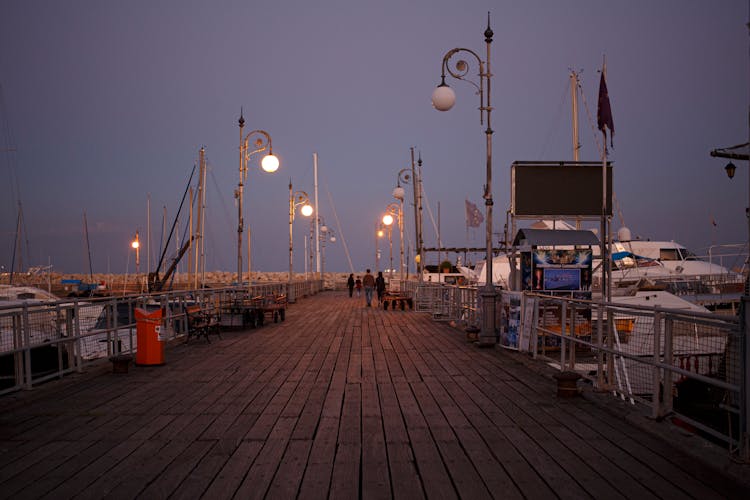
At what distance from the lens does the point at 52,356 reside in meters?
11.9

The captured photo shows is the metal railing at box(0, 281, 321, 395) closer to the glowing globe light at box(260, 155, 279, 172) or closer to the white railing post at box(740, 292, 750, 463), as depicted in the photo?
the glowing globe light at box(260, 155, 279, 172)

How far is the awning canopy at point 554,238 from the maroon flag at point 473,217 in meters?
19.4

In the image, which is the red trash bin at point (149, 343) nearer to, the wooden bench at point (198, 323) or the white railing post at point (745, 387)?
the wooden bench at point (198, 323)

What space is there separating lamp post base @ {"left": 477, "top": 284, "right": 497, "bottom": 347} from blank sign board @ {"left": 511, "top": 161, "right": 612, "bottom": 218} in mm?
2421

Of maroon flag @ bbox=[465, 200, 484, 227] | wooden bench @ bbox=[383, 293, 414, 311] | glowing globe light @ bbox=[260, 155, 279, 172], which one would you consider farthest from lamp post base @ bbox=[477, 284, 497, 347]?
maroon flag @ bbox=[465, 200, 484, 227]

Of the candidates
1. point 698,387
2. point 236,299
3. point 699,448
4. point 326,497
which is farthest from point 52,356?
point 698,387

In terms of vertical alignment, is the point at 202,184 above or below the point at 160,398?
above

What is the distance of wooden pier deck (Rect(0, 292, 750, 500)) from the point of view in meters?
4.25

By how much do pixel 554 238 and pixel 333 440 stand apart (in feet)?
35.0

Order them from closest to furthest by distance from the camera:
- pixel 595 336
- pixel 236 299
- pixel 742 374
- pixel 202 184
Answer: pixel 742 374
pixel 595 336
pixel 236 299
pixel 202 184

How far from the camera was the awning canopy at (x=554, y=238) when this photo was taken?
14.4 m

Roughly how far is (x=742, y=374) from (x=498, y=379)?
4519 millimetres

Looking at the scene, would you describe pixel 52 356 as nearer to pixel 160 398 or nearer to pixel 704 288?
pixel 160 398

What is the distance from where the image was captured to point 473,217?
35688mm
